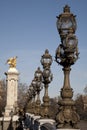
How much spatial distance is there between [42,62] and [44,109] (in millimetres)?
2228

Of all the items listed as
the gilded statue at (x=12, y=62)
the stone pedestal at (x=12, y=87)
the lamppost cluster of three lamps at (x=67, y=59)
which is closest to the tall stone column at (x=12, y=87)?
the stone pedestal at (x=12, y=87)

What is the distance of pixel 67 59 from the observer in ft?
33.3

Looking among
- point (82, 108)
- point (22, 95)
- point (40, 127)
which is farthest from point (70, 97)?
point (22, 95)

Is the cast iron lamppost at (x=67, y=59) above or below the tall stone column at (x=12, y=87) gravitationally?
below

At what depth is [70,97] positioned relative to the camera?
10.0 meters

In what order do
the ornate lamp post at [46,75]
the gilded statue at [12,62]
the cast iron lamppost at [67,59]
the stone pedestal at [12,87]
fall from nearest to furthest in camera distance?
the cast iron lamppost at [67,59] < the ornate lamp post at [46,75] < the stone pedestal at [12,87] < the gilded statue at [12,62]

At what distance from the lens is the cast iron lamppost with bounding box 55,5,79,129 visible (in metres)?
9.79

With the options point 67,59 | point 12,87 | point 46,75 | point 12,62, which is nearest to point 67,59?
point 67,59

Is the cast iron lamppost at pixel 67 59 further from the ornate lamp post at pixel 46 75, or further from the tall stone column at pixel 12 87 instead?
the tall stone column at pixel 12 87

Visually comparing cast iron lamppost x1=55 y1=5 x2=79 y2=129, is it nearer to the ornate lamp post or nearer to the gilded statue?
the ornate lamp post

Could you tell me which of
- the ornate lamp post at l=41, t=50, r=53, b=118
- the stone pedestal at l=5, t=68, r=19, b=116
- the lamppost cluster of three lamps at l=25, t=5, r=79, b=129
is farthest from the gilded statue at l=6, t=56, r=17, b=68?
the lamppost cluster of three lamps at l=25, t=5, r=79, b=129

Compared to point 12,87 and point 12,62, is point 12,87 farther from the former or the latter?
point 12,62

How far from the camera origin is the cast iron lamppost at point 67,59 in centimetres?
979

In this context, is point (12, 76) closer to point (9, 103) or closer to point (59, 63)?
point (9, 103)
